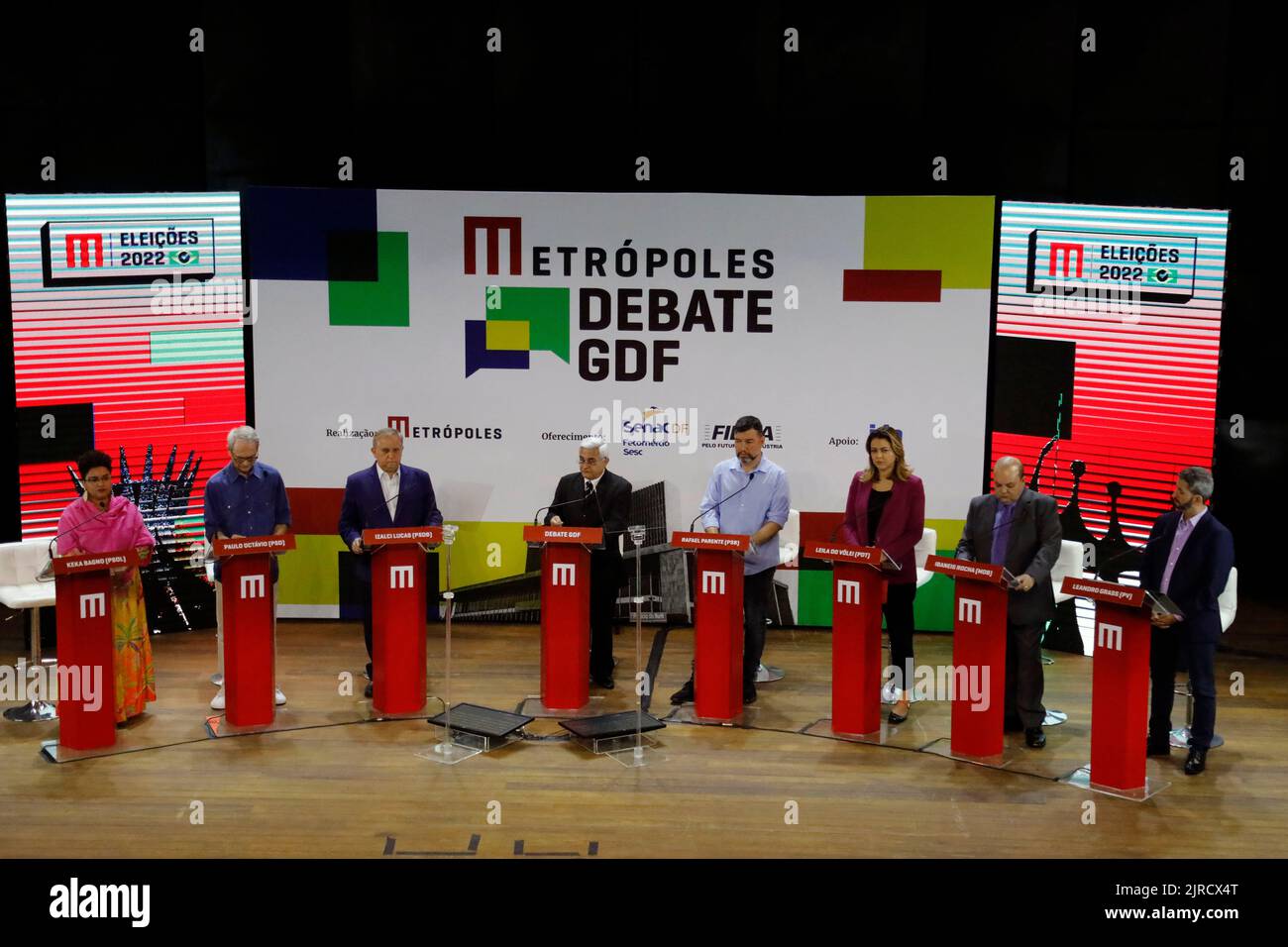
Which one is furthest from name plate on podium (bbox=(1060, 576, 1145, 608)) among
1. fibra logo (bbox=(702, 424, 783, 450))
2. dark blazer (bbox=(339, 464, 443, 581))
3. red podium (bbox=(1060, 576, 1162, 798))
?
dark blazer (bbox=(339, 464, 443, 581))

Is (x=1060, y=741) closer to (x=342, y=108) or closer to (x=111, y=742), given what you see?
(x=111, y=742)

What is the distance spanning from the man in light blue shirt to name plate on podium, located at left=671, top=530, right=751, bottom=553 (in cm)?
37

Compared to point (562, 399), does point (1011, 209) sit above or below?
above

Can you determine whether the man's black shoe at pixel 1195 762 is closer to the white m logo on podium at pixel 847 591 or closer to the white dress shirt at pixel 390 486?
the white m logo on podium at pixel 847 591

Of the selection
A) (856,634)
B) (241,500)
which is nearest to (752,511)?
(856,634)

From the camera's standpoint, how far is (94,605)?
5.75 m

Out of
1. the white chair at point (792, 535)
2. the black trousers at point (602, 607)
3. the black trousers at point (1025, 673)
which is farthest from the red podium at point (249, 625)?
the black trousers at point (1025, 673)

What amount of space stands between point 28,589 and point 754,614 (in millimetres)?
3782

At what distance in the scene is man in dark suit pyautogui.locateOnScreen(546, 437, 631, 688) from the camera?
22.2 ft

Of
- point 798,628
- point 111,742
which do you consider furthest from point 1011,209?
point 111,742

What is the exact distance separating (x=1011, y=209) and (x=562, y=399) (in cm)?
302

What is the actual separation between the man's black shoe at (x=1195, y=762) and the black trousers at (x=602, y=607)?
297 centimetres

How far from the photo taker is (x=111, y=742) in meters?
5.95

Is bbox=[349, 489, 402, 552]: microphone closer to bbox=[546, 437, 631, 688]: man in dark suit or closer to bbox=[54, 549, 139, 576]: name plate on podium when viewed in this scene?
bbox=[546, 437, 631, 688]: man in dark suit
